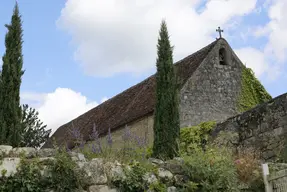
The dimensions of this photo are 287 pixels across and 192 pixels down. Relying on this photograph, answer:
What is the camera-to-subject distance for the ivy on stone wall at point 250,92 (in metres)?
18.4

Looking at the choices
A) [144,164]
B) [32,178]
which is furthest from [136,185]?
[32,178]

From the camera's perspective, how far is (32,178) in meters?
5.97

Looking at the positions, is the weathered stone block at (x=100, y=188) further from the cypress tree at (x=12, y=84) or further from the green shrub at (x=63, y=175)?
the cypress tree at (x=12, y=84)

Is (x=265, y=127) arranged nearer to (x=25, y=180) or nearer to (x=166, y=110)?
(x=166, y=110)

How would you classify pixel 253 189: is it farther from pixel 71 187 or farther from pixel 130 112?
pixel 130 112

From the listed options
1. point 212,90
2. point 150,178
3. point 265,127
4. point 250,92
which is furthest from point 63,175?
point 250,92

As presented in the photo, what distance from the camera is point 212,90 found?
699 inches

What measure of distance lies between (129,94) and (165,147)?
9665 mm

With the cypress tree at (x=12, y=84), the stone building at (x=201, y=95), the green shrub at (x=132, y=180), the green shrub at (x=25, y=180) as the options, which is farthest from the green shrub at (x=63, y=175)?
the stone building at (x=201, y=95)

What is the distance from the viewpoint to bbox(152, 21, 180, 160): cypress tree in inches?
474

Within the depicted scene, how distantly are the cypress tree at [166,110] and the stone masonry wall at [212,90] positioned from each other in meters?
3.59

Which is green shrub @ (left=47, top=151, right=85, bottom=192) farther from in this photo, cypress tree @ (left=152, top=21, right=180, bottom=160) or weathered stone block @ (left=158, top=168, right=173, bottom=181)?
cypress tree @ (left=152, top=21, right=180, bottom=160)

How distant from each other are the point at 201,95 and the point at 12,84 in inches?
301

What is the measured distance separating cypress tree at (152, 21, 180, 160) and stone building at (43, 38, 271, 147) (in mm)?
3261
